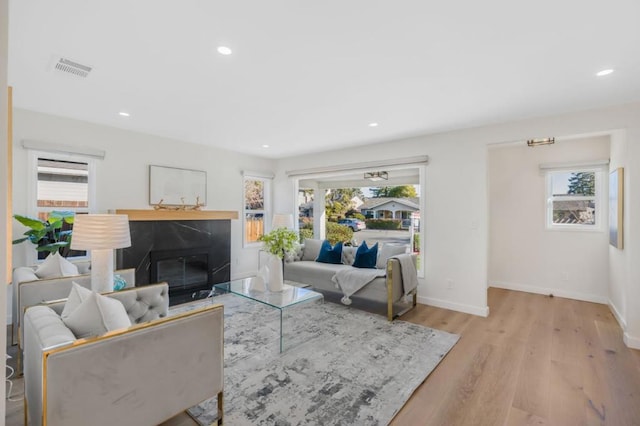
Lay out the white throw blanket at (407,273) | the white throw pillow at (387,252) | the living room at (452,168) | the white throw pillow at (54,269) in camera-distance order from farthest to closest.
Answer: the white throw pillow at (387,252)
the white throw blanket at (407,273)
the living room at (452,168)
the white throw pillow at (54,269)

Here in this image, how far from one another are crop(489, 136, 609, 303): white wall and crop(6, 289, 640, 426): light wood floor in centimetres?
79

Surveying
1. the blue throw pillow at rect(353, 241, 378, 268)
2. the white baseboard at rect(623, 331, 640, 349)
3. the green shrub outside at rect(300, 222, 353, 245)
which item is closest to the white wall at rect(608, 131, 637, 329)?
the white baseboard at rect(623, 331, 640, 349)

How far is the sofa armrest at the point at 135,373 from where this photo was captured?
1.27m

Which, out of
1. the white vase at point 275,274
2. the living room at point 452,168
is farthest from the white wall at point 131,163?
the white vase at point 275,274

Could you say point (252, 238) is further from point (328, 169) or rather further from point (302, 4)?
point (302, 4)

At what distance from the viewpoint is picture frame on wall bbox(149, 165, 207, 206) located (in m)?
4.40

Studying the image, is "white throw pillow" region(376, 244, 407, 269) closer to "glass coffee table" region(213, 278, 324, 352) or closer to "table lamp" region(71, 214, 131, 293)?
"glass coffee table" region(213, 278, 324, 352)

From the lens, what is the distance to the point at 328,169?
5.31 meters

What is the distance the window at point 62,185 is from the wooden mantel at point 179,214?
1.79ft

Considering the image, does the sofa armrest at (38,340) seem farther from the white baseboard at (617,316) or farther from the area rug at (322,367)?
the white baseboard at (617,316)

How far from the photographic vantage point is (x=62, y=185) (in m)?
3.71

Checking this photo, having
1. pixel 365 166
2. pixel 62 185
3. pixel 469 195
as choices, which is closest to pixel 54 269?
pixel 62 185

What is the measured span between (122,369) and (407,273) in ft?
10.4

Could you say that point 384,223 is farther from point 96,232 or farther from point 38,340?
point 38,340
